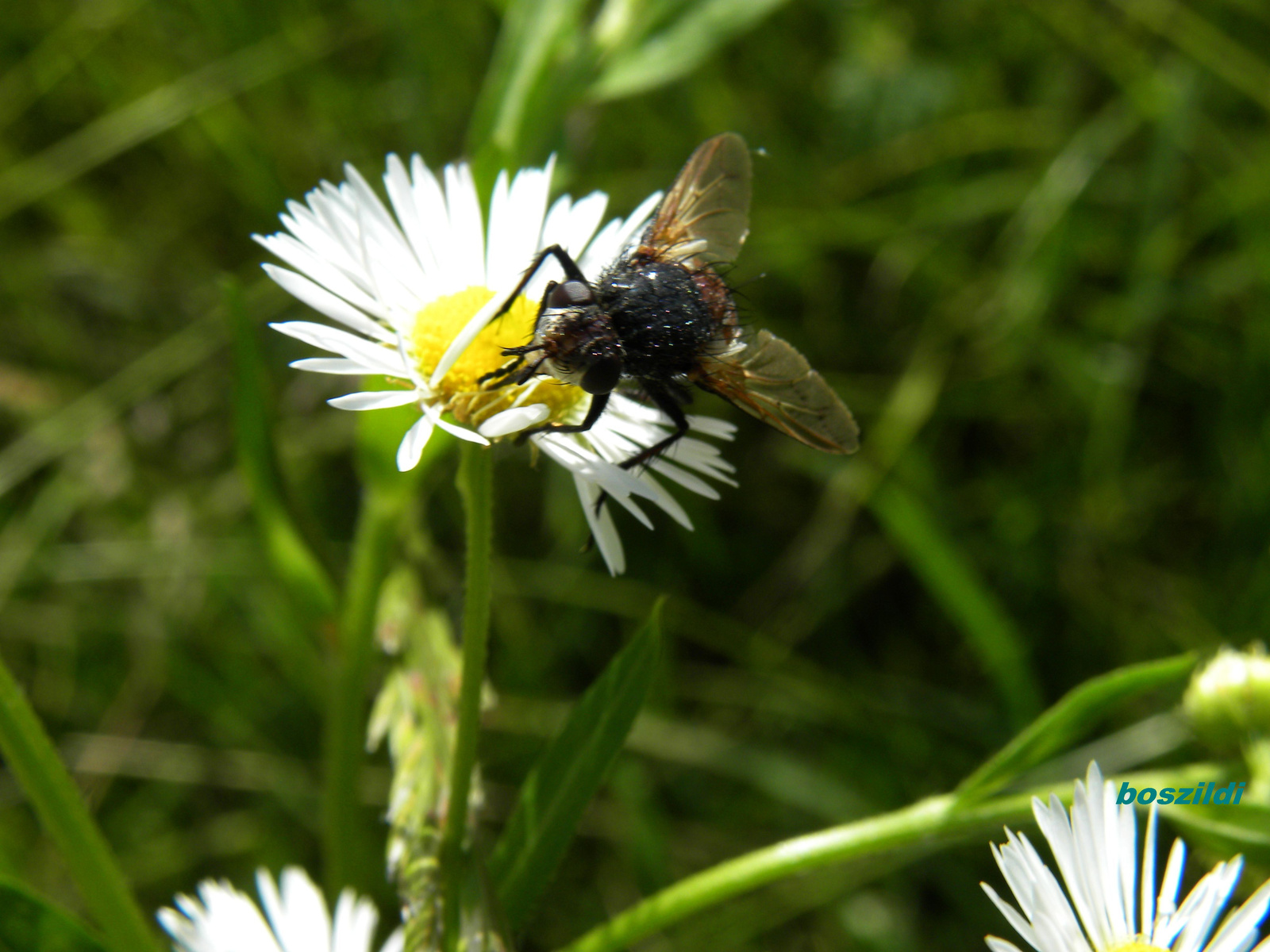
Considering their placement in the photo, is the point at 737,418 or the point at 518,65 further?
the point at 737,418

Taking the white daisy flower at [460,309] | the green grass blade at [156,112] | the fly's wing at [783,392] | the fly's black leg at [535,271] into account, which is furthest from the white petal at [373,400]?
the green grass blade at [156,112]

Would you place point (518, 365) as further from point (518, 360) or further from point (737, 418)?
point (737, 418)

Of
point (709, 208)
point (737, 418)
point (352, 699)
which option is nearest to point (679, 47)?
point (709, 208)

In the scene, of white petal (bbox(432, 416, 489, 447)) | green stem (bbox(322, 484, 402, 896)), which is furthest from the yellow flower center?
green stem (bbox(322, 484, 402, 896))

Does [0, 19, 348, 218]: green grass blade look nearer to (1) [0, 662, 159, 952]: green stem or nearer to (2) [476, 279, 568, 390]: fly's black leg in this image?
(2) [476, 279, 568, 390]: fly's black leg

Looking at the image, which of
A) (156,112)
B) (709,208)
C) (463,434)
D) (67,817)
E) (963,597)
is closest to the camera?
(463,434)

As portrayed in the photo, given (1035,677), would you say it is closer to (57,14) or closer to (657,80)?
(657,80)

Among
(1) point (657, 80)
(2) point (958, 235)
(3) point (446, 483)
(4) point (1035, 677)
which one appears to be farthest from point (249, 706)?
(2) point (958, 235)
